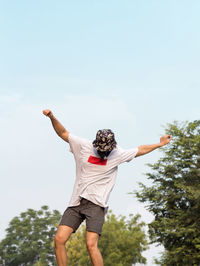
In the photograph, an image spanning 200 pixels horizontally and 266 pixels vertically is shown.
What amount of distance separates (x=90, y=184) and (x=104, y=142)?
2.07 feet

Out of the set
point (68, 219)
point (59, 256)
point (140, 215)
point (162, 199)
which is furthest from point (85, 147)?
point (140, 215)

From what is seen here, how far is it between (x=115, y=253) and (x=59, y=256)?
119 ft

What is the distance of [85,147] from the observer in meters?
5.89

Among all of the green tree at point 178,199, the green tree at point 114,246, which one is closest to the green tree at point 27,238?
the green tree at point 114,246

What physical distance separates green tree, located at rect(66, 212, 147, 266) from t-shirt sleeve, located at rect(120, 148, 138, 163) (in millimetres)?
35894

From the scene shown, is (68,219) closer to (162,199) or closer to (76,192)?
(76,192)

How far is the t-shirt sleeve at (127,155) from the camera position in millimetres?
5988

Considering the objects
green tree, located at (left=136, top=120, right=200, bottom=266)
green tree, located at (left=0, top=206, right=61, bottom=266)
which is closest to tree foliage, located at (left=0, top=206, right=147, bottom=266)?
green tree, located at (left=0, top=206, right=61, bottom=266)

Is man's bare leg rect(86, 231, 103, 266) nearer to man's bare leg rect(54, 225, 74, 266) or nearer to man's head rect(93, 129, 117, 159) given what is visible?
man's bare leg rect(54, 225, 74, 266)

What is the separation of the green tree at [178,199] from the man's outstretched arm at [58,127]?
24.5 m

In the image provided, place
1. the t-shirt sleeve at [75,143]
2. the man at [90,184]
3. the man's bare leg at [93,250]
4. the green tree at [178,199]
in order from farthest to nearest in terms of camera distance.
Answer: the green tree at [178,199], the t-shirt sleeve at [75,143], the man at [90,184], the man's bare leg at [93,250]

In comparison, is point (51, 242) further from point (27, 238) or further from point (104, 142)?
point (104, 142)

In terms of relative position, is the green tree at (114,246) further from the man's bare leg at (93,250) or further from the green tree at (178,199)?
the man's bare leg at (93,250)

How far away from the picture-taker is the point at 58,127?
5.87m
